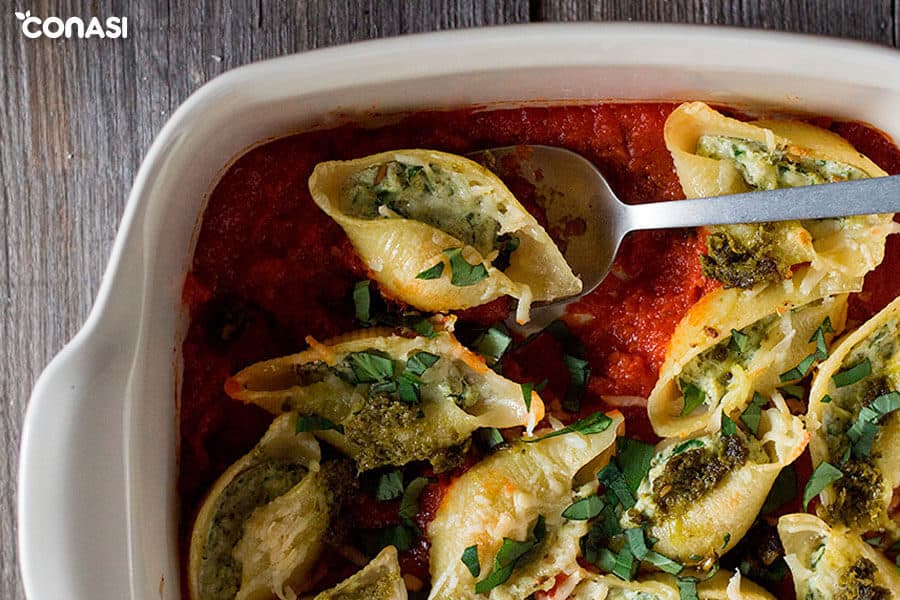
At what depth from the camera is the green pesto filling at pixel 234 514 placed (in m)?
2.03

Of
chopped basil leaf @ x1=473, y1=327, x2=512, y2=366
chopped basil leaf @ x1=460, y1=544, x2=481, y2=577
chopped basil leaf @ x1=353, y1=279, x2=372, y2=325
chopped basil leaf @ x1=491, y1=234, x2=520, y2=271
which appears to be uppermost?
chopped basil leaf @ x1=491, y1=234, x2=520, y2=271

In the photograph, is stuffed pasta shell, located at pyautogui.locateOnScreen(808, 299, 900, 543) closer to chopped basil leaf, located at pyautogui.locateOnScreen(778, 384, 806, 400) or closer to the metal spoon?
chopped basil leaf, located at pyautogui.locateOnScreen(778, 384, 806, 400)

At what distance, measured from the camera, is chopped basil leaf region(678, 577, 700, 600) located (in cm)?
211

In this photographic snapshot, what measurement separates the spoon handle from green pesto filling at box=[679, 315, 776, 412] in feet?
0.93

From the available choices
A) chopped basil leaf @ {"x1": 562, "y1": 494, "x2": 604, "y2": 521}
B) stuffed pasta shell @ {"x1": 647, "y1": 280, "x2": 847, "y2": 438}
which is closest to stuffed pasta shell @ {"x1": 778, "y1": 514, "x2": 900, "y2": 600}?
stuffed pasta shell @ {"x1": 647, "y1": 280, "x2": 847, "y2": 438}

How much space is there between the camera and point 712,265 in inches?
80.1

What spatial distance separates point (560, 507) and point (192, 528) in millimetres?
738

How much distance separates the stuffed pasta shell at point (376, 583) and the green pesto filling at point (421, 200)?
65cm

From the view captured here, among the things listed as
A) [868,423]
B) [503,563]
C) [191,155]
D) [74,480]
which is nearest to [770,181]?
[868,423]

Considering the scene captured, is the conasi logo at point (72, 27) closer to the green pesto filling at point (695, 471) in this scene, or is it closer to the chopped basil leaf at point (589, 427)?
the chopped basil leaf at point (589, 427)

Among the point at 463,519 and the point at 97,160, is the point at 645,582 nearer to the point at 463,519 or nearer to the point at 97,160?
the point at 463,519

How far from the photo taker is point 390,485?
Result: 215cm

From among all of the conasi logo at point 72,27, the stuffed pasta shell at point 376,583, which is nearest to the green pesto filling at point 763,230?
the stuffed pasta shell at point 376,583

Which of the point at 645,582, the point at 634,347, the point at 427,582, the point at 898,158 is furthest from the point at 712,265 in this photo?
the point at 427,582
